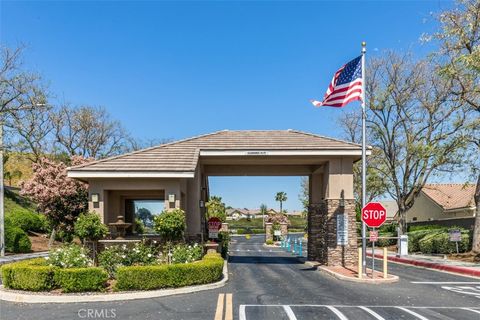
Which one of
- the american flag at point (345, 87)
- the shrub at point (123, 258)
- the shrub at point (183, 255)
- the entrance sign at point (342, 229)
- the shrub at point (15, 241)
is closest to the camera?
the shrub at point (123, 258)

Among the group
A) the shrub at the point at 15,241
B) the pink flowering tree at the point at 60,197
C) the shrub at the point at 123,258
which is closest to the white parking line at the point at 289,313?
the shrub at the point at 123,258

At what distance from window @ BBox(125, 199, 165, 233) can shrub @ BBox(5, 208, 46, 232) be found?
14.1m

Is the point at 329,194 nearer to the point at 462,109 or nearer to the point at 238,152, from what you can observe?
the point at 238,152

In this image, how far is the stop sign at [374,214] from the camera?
53.2 feet

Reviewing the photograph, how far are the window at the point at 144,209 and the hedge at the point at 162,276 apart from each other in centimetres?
1196

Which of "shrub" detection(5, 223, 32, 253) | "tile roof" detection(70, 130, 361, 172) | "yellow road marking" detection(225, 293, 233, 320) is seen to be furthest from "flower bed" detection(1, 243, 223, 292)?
"shrub" detection(5, 223, 32, 253)

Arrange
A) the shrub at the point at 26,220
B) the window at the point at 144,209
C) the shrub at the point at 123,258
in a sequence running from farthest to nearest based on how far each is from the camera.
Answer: the shrub at the point at 26,220
the window at the point at 144,209
the shrub at the point at 123,258

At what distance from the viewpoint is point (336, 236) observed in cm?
1978

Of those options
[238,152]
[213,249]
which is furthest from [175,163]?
[213,249]

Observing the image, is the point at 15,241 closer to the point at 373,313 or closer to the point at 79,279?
the point at 79,279

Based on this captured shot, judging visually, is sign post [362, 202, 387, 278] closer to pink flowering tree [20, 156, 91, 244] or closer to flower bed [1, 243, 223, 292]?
flower bed [1, 243, 223, 292]

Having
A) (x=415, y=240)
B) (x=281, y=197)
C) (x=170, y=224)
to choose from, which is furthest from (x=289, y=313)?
(x=281, y=197)

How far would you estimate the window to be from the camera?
2561cm

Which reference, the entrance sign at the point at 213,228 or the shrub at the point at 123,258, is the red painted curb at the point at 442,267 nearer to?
the entrance sign at the point at 213,228
